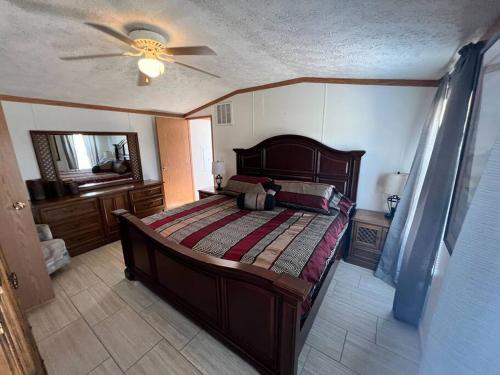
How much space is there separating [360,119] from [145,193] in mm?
3499

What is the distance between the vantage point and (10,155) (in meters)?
1.71

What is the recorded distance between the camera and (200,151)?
5.19 m

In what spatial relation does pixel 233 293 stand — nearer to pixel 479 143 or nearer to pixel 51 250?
pixel 479 143

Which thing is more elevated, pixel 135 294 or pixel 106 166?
pixel 106 166

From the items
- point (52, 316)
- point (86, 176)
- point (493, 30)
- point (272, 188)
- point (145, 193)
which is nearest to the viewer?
point (493, 30)

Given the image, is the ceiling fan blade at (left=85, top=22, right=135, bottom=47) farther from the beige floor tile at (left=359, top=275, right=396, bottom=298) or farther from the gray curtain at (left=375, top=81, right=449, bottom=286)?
the beige floor tile at (left=359, top=275, right=396, bottom=298)

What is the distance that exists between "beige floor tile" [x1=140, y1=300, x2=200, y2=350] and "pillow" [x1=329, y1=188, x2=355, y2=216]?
1.89m

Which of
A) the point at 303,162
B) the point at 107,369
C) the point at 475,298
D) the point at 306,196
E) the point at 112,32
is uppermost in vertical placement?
the point at 112,32

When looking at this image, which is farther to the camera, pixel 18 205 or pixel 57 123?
pixel 57 123

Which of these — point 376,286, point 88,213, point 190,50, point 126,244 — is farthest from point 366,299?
point 88,213

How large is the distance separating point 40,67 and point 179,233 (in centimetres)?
218

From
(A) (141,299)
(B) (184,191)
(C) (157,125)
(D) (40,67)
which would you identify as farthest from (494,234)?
(B) (184,191)

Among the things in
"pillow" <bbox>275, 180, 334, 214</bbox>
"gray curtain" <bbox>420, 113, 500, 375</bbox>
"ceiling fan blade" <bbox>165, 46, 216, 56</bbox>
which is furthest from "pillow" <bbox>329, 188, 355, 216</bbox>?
"ceiling fan blade" <bbox>165, 46, 216, 56</bbox>

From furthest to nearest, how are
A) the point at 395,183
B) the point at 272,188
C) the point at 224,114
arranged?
the point at 224,114 < the point at 272,188 < the point at 395,183
